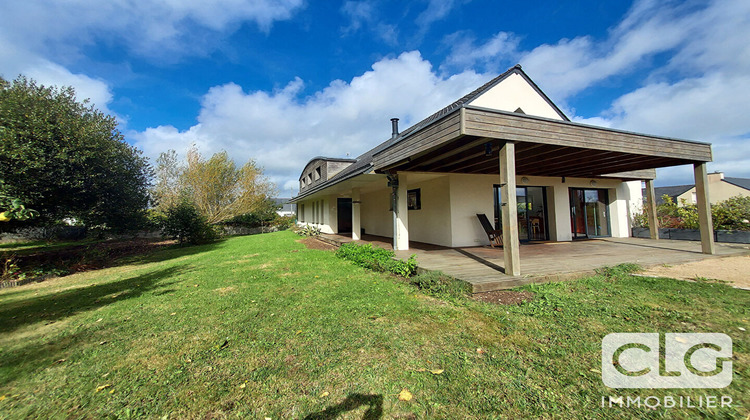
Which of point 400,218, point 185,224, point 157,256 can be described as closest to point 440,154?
point 400,218

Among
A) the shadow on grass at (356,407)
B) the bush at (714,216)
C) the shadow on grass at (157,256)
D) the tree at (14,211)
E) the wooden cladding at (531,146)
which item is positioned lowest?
the shadow on grass at (356,407)

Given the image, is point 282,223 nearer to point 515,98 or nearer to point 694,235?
point 515,98

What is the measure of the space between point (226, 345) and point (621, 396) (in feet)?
10.6

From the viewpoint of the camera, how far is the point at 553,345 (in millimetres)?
2389

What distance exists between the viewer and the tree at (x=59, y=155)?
20.9 ft

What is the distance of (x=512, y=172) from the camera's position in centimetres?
431

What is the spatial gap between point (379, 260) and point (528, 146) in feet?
12.7

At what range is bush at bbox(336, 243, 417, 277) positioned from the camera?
5.17 m

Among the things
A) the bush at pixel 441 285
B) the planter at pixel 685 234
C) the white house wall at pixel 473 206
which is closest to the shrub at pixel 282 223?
the white house wall at pixel 473 206

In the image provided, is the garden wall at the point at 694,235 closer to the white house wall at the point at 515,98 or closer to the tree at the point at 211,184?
the white house wall at the point at 515,98

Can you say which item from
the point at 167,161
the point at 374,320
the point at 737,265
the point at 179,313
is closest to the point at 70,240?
the point at 167,161

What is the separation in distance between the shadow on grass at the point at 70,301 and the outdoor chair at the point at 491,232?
26.7ft

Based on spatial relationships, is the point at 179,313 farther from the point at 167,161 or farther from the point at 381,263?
the point at 167,161

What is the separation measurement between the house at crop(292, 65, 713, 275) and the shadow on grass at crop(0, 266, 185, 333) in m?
5.79
